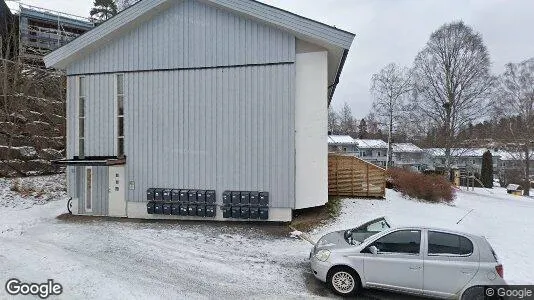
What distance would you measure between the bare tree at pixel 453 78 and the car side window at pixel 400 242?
26.3 metres

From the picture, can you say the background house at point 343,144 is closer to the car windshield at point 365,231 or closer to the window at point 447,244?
the car windshield at point 365,231

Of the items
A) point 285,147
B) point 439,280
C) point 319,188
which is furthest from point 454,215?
point 439,280

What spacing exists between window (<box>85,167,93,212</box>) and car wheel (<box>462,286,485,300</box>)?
13216mm

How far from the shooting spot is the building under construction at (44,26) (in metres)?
32.6

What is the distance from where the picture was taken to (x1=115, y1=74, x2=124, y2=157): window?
43.7ft

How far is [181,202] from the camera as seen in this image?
12586 millimetres

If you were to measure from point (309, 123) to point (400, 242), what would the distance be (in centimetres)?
667

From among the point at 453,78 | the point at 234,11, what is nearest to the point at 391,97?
the point at 453,78

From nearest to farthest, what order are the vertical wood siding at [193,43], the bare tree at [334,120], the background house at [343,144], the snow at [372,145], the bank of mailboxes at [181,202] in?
the vertical wood siding at [193,43], the bank of mailboxes at [181,202], the background house at [343,144], the snow at [372,145], the bare tree at [334,120]

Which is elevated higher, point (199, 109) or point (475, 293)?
point (199, 109)

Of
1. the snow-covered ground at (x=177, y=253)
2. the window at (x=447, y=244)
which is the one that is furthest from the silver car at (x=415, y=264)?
the snow-covered ground at (x=177, y=253)

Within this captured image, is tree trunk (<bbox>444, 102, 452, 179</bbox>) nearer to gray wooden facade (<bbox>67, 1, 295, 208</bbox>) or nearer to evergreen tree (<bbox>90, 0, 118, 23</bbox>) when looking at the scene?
gray wooden facade (<bbox>67, 1, 295, 208</bbox>)

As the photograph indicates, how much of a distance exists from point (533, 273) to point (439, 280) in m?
3.67

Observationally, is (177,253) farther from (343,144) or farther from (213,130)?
(343,144)
